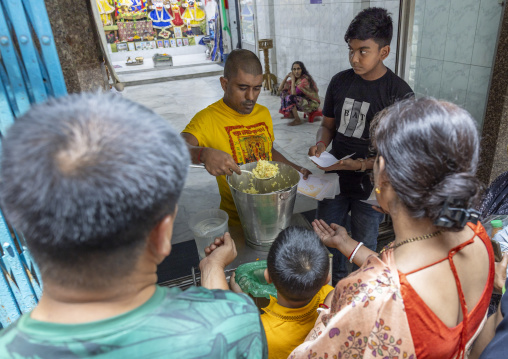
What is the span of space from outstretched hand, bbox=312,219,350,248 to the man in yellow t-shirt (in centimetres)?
47

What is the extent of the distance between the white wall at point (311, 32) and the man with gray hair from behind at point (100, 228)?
14.4 ft

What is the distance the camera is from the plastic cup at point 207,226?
1.74 m

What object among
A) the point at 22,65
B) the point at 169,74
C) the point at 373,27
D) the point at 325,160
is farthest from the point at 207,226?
the point at 169,74

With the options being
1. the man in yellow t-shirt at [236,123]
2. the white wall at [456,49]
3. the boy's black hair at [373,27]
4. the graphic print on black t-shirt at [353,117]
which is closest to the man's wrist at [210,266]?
the man in yellow t-shirt at [236,123]

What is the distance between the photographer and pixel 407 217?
1.03m

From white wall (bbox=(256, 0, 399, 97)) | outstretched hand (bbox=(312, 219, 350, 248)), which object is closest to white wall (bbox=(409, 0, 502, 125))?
white wall (bbox=(256, 0, 399, 97))

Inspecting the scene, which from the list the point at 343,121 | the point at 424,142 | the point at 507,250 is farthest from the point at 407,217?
the point at 343,121

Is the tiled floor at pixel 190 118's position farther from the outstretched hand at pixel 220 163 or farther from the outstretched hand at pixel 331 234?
the outstretched hand at pixel 331 234

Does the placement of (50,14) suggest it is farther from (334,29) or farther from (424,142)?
(334,29)

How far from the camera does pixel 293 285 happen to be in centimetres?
131

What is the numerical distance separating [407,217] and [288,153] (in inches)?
185

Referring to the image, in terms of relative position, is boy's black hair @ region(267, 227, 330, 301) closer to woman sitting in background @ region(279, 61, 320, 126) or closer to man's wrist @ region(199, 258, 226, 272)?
man's wrist @ region(199, 258, 226, 272)

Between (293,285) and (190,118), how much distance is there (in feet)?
21.8

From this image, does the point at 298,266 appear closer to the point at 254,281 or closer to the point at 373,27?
the point at 254,281
